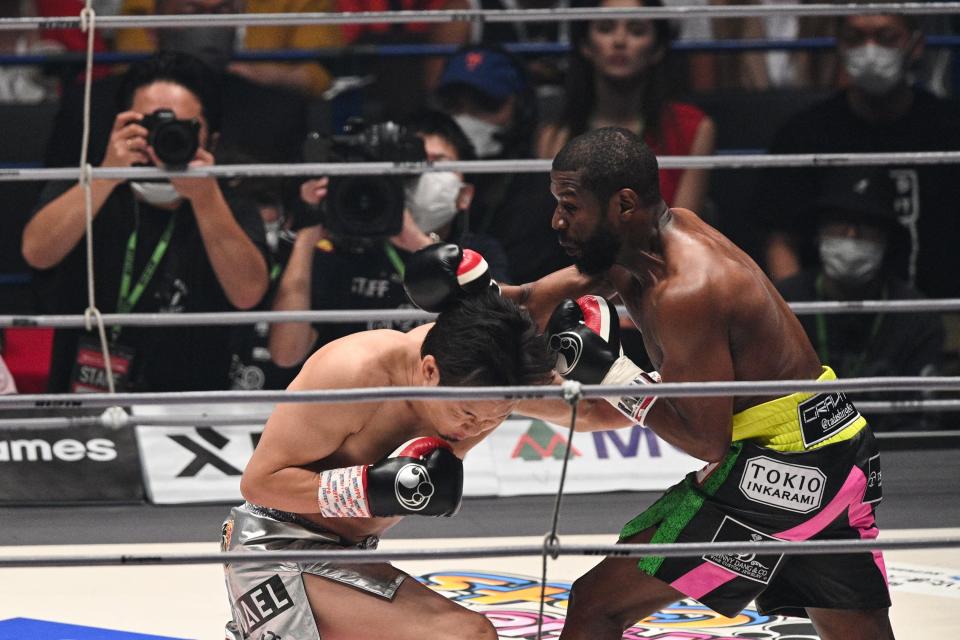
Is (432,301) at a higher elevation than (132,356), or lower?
higher

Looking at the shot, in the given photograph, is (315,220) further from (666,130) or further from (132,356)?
(666,130)

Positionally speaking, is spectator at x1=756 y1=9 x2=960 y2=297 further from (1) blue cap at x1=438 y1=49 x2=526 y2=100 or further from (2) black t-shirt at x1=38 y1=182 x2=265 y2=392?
(2) black t-shirt at x1=38 y1=182 x2=265 y2=392

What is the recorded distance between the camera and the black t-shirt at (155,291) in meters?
3.63

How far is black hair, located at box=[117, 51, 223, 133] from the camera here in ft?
11.9

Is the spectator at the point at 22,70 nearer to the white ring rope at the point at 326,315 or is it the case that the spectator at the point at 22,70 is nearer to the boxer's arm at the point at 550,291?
the white ring rope at the point at 326,315

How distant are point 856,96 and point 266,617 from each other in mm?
2620

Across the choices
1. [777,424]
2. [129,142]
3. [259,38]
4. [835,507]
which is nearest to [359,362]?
[777,424]

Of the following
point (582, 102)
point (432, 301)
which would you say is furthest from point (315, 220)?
point (432, 301)

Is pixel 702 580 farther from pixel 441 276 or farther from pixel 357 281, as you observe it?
pixel 357 281

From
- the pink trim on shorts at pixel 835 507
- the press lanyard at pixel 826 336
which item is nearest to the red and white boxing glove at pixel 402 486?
the pink trim on shorts at pixel 835 507

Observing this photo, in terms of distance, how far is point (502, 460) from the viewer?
3.73 m

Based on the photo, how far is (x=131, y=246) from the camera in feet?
11.9

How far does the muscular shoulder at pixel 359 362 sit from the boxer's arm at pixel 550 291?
12.7 inches

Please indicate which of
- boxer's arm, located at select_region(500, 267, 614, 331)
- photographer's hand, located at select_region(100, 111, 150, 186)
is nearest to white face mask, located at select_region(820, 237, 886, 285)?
boxer's arm, located at select_region(500, 267, 614, 331)
